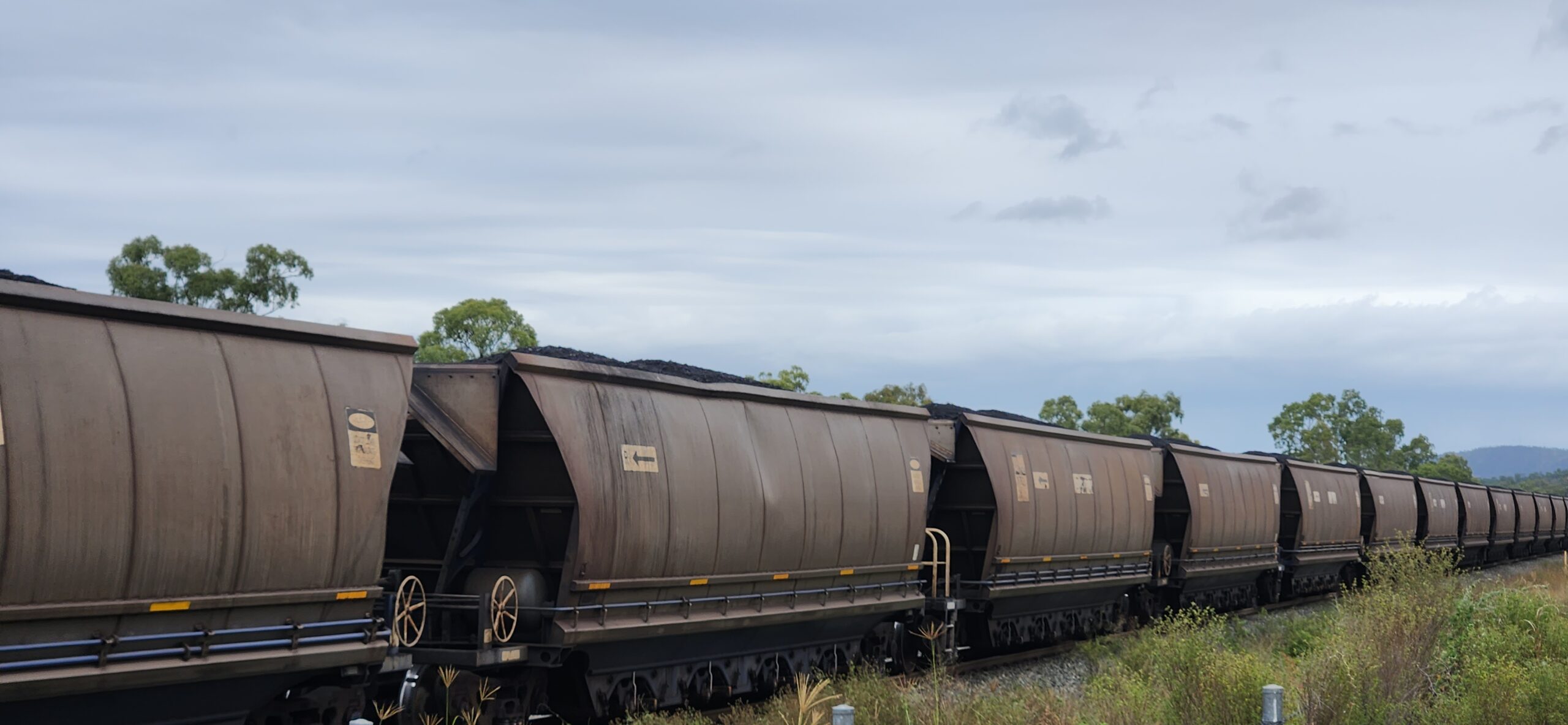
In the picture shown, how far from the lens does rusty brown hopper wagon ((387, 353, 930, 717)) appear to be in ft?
40.7

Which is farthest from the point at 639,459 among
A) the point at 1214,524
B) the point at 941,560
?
the point at 1214,524

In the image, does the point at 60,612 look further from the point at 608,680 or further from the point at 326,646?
the point at 608,680

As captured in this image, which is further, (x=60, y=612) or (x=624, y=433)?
(x=624, y=433)

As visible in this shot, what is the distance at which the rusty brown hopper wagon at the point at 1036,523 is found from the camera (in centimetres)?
2033

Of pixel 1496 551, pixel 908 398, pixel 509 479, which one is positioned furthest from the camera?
pixel 908 398

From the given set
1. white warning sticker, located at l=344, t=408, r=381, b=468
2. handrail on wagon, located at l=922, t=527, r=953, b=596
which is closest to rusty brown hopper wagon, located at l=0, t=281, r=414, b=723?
white warning sticker, located at l=344, t=408, r=381, b=468

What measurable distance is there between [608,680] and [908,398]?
79797 mm

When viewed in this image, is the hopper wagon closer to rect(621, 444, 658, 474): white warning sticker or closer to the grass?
the grass

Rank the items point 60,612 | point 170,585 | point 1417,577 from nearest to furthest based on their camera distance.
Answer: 1. point 60,612
2. point 170,585
3. point 1417,577

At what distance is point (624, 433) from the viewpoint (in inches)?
521

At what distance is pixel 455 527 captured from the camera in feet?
41.2

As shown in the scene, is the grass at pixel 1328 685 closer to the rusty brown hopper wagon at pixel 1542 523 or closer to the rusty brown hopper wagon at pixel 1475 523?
the rusty brown hopper wagon at pixel 1475 523

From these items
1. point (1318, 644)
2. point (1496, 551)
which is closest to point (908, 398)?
point (1496, 551)

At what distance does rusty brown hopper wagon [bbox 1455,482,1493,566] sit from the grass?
36439 mm
